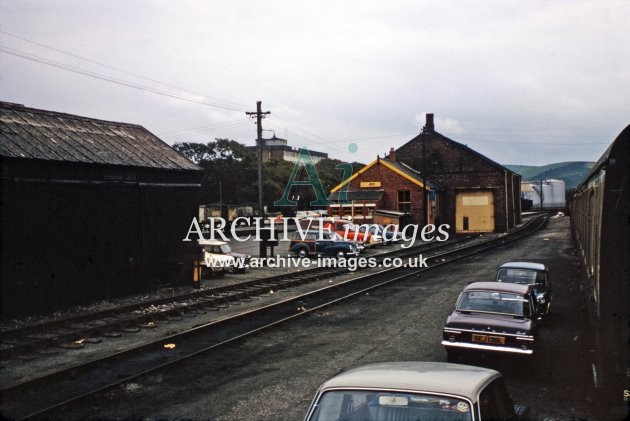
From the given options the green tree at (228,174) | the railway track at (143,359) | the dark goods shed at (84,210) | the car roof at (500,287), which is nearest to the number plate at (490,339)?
the car roof at (500,287)

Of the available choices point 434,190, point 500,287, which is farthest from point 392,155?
point 500,287

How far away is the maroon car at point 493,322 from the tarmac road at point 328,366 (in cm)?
43

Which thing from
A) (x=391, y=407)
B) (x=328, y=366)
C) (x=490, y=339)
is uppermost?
(x=391, y=407)

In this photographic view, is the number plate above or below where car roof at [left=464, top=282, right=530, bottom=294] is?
below

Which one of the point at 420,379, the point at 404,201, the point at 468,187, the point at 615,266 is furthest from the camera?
the point at 468,187

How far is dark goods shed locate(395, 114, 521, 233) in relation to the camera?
51.1 meters

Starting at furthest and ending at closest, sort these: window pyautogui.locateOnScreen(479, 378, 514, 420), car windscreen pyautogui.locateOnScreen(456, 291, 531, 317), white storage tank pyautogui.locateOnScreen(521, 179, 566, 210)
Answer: white storage tank pyautogui.locateOnScreen(521, 179, 566, 210), car windscreen pyautogui.locateOnScreen(456, 291, 531, 317), window pyautogui.locateOnScreen(479, 378, 514, 420)

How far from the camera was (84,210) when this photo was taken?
17.0 metres

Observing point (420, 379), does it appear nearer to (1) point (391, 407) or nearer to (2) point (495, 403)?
(1) point (391, 407)

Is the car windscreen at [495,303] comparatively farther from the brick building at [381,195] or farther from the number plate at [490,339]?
the brick building at [381,195]

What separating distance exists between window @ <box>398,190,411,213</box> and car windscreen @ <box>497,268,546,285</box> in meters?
32.8

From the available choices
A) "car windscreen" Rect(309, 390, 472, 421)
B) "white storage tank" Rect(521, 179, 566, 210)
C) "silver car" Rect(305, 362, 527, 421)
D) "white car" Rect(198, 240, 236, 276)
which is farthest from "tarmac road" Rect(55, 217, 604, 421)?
"white storage tank" Rect(521, 179, 566, 210)

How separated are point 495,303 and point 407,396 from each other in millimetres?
6820

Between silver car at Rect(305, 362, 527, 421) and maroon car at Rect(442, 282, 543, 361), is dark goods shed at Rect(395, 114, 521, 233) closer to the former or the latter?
maroon car at Rect(442, 282, 543, 361)
